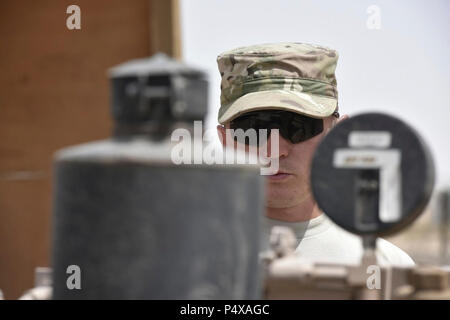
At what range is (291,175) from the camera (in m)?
3.40

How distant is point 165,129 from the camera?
5.84 feet

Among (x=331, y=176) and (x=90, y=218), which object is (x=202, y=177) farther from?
(x=331, y=176)

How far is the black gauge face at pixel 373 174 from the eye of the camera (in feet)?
6.32

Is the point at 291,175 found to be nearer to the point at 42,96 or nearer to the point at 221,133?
the point at 221,133

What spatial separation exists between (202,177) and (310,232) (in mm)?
1860

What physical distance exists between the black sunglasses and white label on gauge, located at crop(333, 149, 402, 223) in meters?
1.40

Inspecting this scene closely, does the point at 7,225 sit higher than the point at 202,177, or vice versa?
the point at 202,177

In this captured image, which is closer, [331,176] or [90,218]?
[90,218]

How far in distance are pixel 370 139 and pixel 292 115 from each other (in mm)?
1418

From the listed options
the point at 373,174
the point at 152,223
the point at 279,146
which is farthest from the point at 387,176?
the point at 279,146

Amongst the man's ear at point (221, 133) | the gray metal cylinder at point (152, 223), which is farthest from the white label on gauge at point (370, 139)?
the man's ear at point (221, 133)
